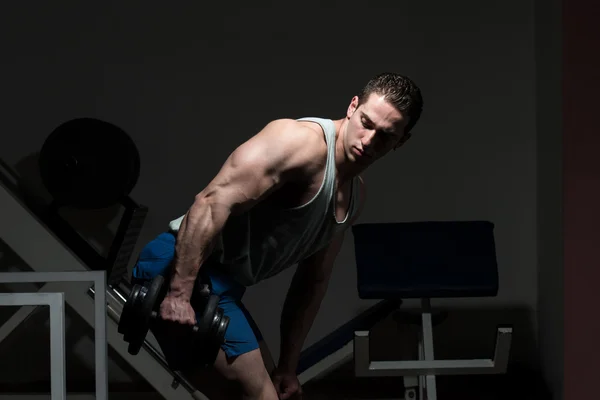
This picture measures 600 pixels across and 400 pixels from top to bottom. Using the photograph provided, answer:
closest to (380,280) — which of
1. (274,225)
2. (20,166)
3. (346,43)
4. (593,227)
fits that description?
(593,227)

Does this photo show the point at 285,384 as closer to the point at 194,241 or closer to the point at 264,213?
the point at 264,213

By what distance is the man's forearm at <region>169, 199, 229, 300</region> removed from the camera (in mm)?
1834

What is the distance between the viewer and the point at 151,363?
3.29m

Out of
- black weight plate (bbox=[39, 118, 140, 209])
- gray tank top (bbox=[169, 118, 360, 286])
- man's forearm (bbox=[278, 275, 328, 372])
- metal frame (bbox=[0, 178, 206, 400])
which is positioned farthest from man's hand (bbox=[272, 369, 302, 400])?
black weight plate (bbox=[39, 118, 140, 209])

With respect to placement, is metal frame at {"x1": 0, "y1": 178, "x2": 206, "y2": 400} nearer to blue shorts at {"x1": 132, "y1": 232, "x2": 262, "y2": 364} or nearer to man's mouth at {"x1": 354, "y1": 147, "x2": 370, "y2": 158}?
blue shorts at {"x1": 132, "y1": 232, "x2": 262, "y2": 364}

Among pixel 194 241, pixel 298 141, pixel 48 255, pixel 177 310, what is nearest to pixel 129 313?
pixel 177 310

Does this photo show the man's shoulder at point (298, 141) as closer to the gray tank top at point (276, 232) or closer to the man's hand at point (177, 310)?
the gray tank top at point (276, 232)

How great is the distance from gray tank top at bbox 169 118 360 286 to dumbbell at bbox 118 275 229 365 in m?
0.18

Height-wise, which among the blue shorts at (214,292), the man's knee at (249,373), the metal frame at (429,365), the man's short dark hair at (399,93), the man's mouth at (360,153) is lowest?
the metal frame at (429,365)

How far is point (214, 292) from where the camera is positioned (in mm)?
2062

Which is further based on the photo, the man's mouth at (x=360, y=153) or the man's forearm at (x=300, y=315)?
the man's forearm at (x=300, y=315)

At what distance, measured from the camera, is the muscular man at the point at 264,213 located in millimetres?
1855

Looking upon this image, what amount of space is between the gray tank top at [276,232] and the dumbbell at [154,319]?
0.18 m

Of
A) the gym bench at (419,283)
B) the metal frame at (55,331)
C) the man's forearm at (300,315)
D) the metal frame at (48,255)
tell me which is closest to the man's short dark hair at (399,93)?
the man's forearm at (300,315)
